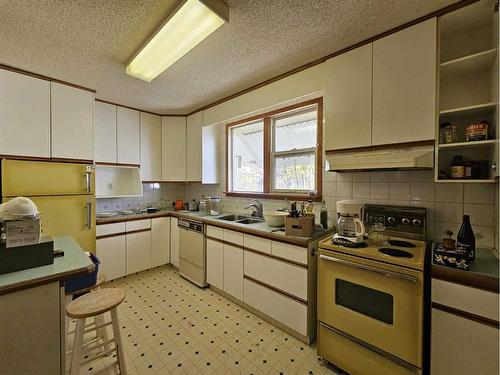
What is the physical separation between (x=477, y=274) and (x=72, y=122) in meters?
3.62

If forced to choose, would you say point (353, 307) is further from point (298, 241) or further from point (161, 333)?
point (161, 333)

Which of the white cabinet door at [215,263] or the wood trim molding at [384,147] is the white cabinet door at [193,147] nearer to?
the white cabinet door at [215,263]

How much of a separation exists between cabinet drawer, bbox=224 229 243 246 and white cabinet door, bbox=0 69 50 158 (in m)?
2.08

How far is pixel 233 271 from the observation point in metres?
2.40

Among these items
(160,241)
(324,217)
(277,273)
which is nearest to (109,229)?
(160,241)

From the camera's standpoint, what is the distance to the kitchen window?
2.42 m

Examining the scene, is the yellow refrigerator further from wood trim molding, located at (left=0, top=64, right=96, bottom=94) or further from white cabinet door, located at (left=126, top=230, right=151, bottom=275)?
wood trim molding, located at (left=0, top=64, right=96, bottom=94)

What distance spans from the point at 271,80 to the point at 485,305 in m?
2.34

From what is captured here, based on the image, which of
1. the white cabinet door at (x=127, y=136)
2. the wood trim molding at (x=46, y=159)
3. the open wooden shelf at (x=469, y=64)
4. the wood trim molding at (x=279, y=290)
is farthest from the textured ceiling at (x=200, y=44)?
the wood trim molding at (x=279, y=290)

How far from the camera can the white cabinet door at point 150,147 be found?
3422 millimetres

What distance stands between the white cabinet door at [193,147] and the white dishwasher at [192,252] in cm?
78

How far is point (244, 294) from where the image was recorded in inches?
90.1

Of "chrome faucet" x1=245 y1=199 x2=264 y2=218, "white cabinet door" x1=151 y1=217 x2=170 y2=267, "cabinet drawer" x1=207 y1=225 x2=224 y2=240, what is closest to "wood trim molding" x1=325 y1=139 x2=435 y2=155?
"chrome faucet" x1=245 y1=199 x2=264 y2=218

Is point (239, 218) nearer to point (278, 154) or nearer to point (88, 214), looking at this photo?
point (278, 154)
